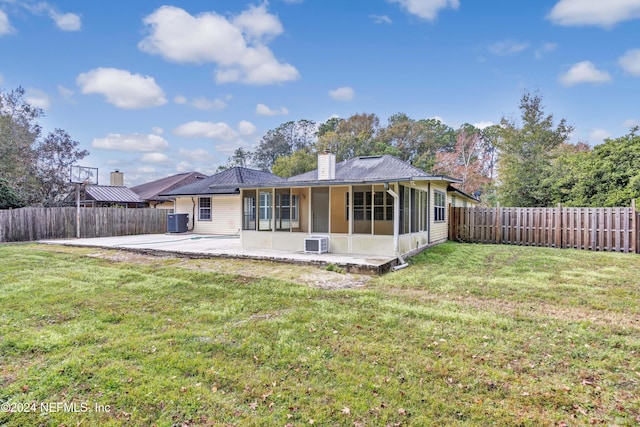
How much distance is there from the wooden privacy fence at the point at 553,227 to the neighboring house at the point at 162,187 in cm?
1620

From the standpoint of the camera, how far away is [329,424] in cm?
231

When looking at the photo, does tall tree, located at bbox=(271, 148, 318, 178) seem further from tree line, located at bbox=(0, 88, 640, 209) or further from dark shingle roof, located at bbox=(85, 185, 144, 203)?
dark shingle roof, located at bbox=(85, 185, 144, 203)

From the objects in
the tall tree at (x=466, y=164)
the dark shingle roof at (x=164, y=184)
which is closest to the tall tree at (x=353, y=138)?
the tall tree at (x=466, y=164)

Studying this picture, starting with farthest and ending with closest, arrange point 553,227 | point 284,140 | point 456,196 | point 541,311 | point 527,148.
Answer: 1. point 284,140
2. point 527,148
3. point 456,196
4. point 553,227
5. point 541,311

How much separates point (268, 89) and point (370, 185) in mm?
13013

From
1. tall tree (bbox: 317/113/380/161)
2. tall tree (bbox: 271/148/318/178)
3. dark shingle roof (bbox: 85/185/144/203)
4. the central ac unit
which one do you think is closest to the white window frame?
dark shingle roof (bbox: 85/185/144/203)

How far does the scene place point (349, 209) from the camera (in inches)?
365

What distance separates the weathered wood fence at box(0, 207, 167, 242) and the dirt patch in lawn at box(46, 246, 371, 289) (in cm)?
579

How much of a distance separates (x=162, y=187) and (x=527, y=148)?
A: 930 inches

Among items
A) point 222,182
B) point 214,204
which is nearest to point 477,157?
point 222,182

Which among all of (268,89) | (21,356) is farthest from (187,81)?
(21,356)

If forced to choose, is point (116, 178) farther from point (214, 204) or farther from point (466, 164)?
point (466, 164)

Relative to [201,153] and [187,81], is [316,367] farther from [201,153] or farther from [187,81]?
[201,153]

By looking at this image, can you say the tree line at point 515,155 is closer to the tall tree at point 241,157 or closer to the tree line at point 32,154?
the tall tree at point 241,157
